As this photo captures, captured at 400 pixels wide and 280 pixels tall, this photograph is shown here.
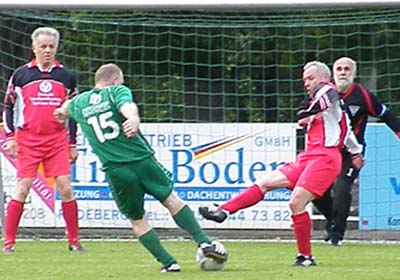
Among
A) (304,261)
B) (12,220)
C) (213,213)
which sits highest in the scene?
(213,213)

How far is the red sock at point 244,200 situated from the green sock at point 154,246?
2.43 ft

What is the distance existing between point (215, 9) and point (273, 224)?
2674mm

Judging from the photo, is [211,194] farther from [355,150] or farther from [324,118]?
[324,118]

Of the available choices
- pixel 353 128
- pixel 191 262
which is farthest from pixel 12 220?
pixel 353 128

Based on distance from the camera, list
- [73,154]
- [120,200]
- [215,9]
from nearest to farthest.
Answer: [120,200] → [73,154] → [215,9]

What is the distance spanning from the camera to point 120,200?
33.6ft

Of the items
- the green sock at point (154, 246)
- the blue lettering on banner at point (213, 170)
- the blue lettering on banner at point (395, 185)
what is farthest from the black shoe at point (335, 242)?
the green sock at point (154, 246)

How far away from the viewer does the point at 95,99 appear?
→ 33.2ft

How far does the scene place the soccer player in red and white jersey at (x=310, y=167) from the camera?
10.6m

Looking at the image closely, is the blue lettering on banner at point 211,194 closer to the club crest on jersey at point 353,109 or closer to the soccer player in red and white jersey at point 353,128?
the soccer player in red and white jersey at point 353,128

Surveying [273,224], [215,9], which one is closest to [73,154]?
[215,9]

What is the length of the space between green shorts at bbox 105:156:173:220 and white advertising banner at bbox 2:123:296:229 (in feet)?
16.1

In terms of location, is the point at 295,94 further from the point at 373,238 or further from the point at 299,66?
the point at 373,238

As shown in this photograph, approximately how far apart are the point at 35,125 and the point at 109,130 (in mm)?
2585
